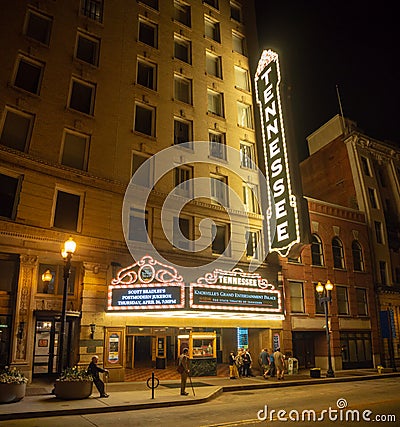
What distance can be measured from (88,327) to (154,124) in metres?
14.2

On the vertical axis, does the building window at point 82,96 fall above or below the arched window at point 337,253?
above

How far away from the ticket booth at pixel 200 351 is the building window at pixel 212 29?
985 inches

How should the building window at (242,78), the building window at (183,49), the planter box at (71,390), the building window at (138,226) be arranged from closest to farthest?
1. the planter box at (71,390)
2. the building window at (138,226)
3. the building window at (183,49)
4. the building window at (242,78)

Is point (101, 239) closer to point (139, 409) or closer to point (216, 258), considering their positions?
point (216, 258)

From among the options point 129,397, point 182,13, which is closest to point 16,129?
point 129,397

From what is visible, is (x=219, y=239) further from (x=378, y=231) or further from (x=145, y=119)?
(x=378, y=231)

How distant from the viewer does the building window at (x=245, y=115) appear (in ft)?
111

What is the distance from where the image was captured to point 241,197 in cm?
3034

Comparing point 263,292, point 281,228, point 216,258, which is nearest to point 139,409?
point 263,292

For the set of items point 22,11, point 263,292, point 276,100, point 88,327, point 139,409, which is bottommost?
point 139,409

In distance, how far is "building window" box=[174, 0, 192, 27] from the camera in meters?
33.7

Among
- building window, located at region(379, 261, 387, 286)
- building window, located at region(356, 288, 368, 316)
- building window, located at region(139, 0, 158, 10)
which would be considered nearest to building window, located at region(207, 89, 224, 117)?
building window, located at region(139, 0, 158, 10)

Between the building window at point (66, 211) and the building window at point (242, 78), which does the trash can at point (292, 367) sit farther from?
the building window at point (242, 78)

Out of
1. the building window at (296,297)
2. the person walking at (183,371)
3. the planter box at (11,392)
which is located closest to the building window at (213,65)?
the building window at (296,297)
